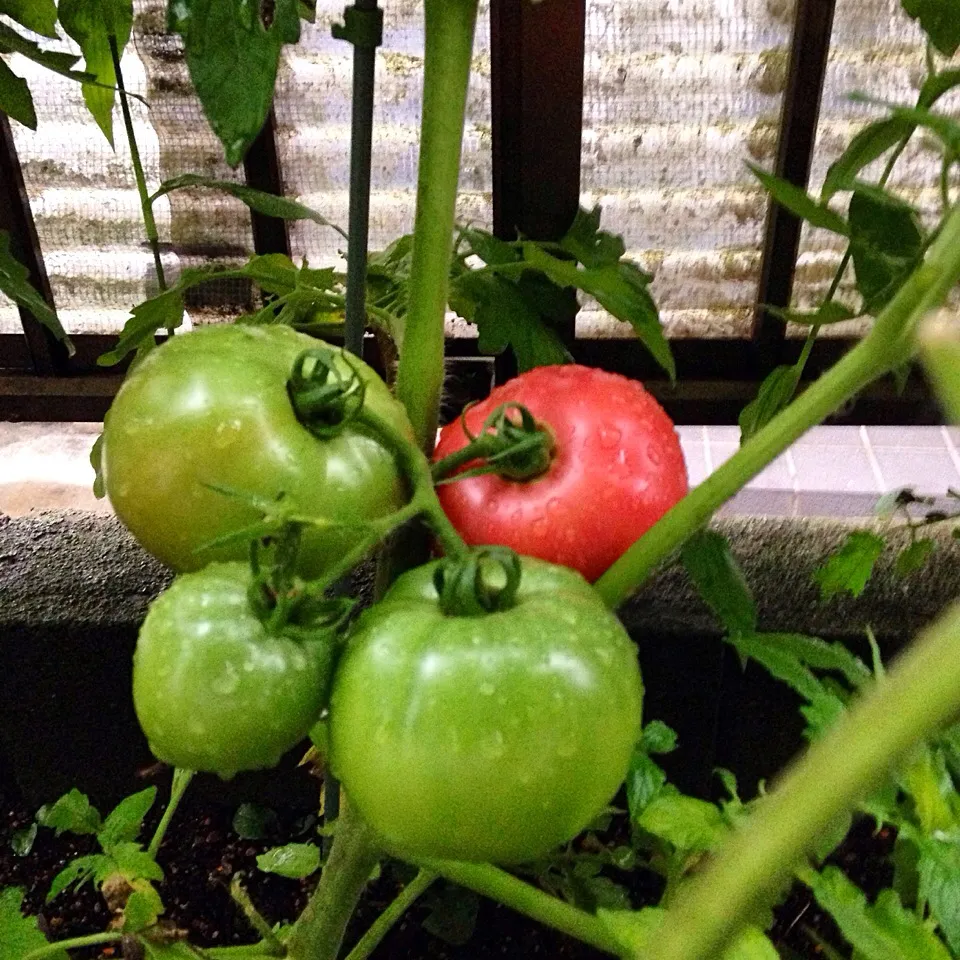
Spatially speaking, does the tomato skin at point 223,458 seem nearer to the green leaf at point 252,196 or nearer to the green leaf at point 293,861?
the green leaf at point 252,196

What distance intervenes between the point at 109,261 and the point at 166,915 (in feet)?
2.15

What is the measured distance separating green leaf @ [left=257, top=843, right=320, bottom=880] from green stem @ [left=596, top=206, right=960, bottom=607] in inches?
19.2

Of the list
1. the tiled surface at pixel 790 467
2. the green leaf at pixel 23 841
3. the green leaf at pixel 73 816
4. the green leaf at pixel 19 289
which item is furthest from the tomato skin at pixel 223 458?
the tiled surface at pixel 790 467

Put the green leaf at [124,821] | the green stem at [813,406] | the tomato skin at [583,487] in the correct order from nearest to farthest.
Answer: the green stem at [813,406], the tomato skin at [583,487], the green leaf at [124,821]

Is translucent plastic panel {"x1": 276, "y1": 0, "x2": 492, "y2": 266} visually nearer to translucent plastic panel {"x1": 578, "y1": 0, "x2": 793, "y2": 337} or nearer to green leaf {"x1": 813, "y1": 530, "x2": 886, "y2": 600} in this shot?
translucent plastic panel {"x1": 578, "y1": 0, "x2": 793, "y2": 337}

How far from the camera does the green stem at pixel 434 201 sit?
0.33 metres

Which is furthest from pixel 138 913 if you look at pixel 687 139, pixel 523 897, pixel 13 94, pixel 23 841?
pixel 687 139

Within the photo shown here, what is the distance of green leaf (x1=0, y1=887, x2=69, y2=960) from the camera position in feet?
1.83

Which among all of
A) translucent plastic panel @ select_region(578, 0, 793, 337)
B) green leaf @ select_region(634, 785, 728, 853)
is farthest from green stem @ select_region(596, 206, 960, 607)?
translucent plastic panel @ select_region(578, 0, 793, 337)

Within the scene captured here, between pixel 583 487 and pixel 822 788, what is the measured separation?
0.22m

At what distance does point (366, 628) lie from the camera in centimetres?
29

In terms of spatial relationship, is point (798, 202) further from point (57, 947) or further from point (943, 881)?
point (57, 947)

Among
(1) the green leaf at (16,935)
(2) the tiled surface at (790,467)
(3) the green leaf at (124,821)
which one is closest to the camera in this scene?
(1) the green leaf at (16,935)

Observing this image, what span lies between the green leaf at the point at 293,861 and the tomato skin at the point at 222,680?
1.56 feet
